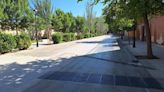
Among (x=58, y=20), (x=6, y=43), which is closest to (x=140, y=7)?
(x=6, y=43)

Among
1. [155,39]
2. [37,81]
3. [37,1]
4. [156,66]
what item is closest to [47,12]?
[37,1]

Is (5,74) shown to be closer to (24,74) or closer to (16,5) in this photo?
(24,74)

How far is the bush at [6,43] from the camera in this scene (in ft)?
72.0

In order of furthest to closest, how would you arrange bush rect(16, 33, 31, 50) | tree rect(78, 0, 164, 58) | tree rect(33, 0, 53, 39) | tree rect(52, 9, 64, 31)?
tree rect(52, 9, 64, 31) → tree rect(33, 0, 53, 39) → bush rect(16, 33, 31, 50) → tree rect(78, 0, 164, 58)

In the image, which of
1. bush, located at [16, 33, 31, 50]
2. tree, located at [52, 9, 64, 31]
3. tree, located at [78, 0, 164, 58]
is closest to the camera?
tree, located at [78, 0, 164, 58]

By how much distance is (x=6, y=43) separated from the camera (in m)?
22.4

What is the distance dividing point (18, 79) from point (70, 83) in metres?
2.01

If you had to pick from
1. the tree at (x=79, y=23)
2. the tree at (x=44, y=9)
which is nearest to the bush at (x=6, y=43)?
the tree at (x=44, y=9)

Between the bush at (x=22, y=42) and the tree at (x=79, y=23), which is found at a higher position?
the tree at (x=79, y=23)

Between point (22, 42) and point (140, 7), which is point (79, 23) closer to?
point (22, 42)

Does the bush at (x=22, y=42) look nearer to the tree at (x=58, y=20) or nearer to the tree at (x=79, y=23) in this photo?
the tree at (x=58, y=20)

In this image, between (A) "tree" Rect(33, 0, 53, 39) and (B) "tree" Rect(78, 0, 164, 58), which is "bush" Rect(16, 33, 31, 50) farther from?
(A) "tree" Rect(33, 0, 53, 39)

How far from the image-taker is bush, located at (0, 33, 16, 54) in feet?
72.0

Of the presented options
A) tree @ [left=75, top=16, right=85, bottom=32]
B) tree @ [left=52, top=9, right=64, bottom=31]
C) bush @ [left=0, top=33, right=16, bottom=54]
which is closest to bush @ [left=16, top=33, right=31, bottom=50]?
bush @ [left=0, top=33, right=16, bottom=54]
